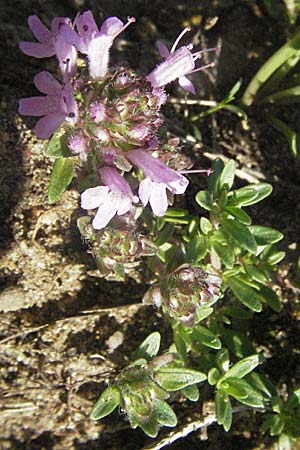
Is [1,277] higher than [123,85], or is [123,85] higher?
[123,85]

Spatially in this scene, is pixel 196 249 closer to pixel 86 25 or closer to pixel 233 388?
pixel 233 388

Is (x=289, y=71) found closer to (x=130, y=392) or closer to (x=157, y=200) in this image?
(x=157, y=200)

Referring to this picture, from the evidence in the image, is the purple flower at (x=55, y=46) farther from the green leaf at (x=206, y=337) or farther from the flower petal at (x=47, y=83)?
the green leaf at (x=206, y=337)

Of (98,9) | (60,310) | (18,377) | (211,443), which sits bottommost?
(211,443)

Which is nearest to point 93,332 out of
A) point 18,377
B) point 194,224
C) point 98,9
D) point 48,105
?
point 18,377

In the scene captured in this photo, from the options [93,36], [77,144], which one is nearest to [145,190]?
[77,144]

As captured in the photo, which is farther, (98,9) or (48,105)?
(98,9)

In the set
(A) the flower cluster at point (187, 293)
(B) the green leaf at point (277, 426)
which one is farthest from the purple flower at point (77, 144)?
(B) the green leaf at point (277, 426)
